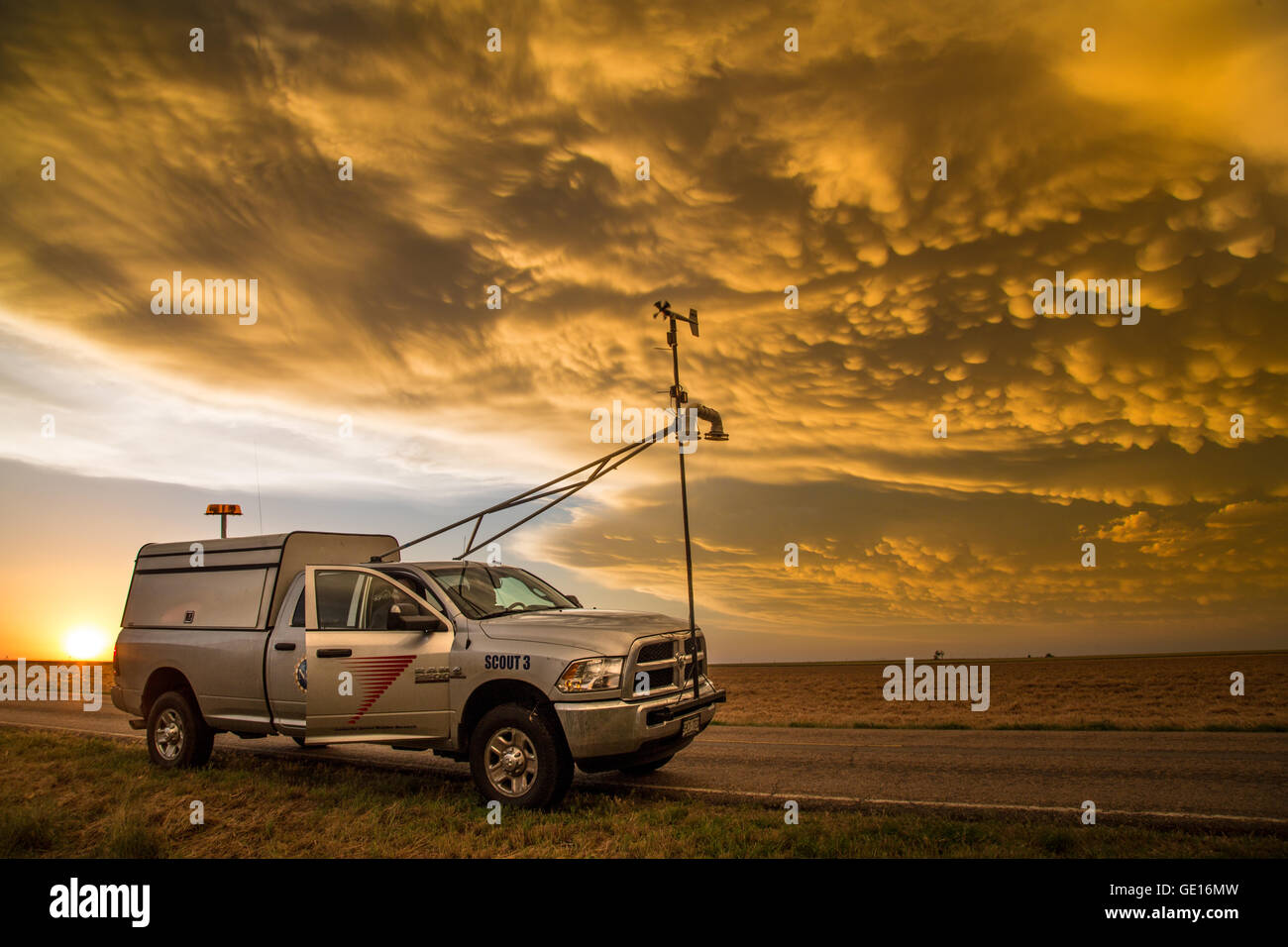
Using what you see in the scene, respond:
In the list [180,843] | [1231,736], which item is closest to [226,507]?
[180,843]

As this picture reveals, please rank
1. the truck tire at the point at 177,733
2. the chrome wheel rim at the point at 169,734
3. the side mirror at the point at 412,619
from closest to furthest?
the side mirror at the point at 412,619 → the truck tire at the point at 177,733 → the chrome wheel rim at the point at 169,734

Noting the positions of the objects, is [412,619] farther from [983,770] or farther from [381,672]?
[983,770]

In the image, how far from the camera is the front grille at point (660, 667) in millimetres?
6664

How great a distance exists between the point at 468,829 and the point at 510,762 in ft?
2.28

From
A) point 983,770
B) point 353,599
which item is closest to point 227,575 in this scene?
point 353,599

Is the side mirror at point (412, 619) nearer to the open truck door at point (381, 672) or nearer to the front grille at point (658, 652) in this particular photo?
the open truck door at point (381, 672)

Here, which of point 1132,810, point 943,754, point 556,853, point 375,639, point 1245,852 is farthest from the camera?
point 943,754

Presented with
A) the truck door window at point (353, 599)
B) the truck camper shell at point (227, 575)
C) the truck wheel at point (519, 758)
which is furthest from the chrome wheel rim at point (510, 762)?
the truck camper shell at point (227, 575)

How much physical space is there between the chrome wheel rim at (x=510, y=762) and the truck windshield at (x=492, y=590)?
127 cm

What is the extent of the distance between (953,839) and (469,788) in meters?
4.68

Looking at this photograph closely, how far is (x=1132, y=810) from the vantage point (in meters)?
6.16

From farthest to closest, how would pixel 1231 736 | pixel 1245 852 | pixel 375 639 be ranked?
pixel 1231 736 < pixel 375 639 < pixel 1245 852

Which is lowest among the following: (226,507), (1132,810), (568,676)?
(1132,810)

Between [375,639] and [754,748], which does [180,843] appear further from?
[754,748]
